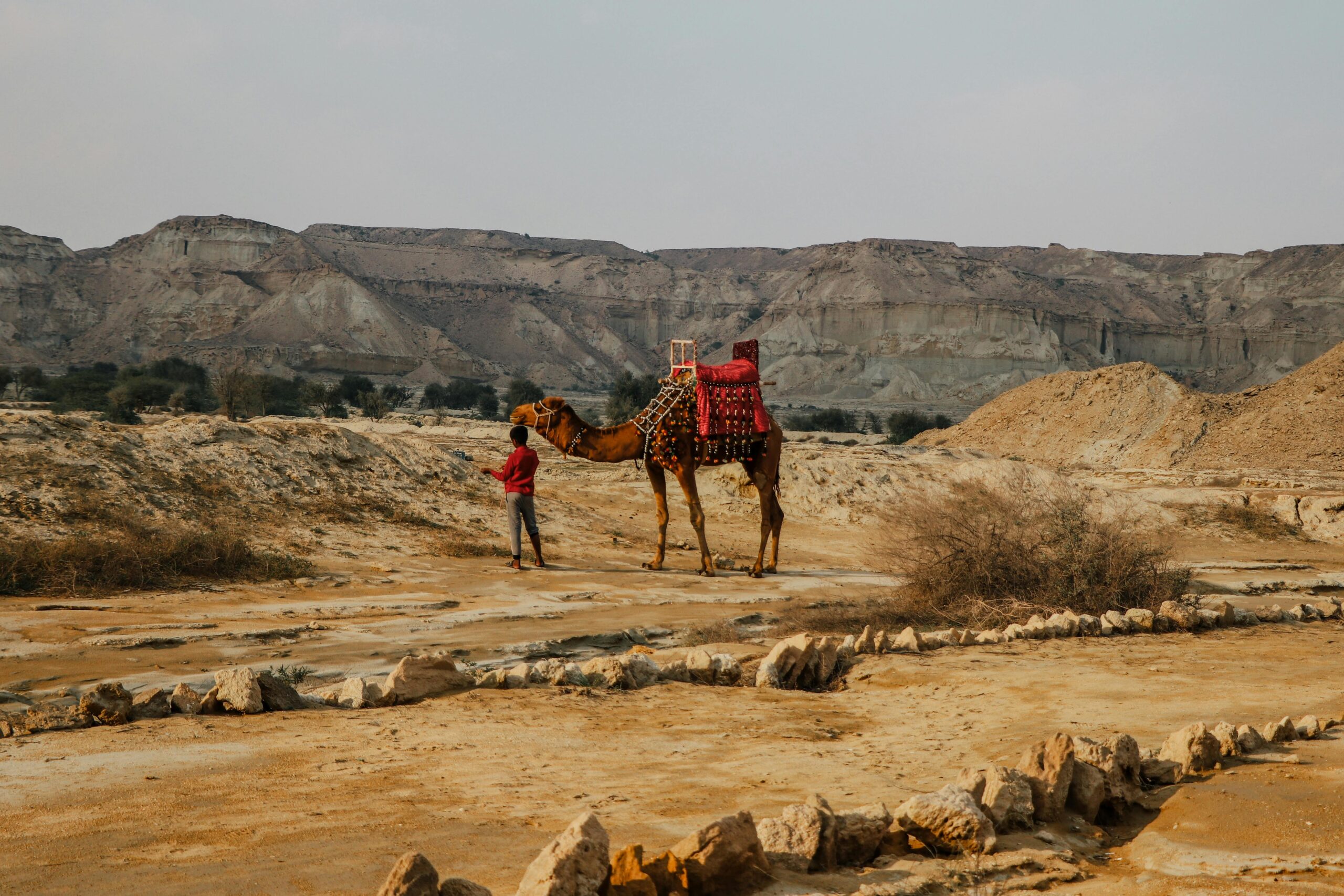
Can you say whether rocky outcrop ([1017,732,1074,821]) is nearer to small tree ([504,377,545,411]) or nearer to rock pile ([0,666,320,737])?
rock pile ([0,666,320,737])

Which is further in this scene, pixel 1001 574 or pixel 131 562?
pixel 1001 574

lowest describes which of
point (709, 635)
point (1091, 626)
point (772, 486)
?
point (709, 635)

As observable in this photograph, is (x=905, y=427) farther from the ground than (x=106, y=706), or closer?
farther from the ground

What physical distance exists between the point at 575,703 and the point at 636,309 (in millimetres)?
126582

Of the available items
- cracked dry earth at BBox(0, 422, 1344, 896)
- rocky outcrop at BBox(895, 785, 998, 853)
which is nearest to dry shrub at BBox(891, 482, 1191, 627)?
cracked dry earth at BBox(0, 422, 1344, 896)

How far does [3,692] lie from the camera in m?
7.28

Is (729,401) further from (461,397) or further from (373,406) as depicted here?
(461,397)

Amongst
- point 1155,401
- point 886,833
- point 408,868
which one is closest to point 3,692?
point 408,868

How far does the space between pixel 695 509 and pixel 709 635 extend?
4.32m

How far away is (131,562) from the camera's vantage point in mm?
11523

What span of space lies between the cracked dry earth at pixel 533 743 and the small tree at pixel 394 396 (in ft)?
155

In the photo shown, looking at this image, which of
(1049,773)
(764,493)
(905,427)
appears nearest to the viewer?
(1049,773)

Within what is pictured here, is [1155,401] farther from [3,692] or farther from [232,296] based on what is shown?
[232,296]

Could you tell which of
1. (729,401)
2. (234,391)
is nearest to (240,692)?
(729,401)
